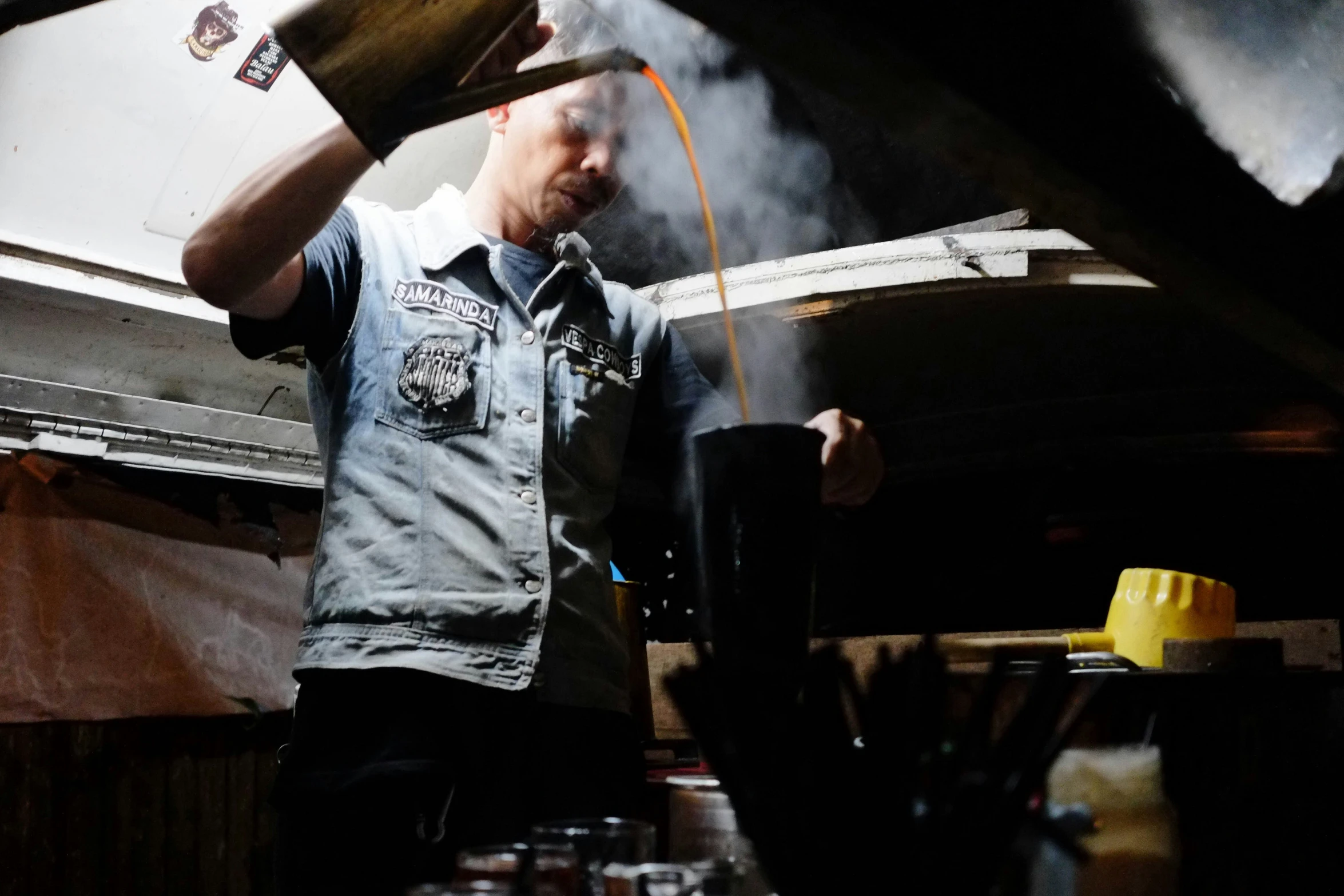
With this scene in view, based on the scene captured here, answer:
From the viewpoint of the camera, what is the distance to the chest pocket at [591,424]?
198 centimetres

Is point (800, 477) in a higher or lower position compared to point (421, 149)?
lower

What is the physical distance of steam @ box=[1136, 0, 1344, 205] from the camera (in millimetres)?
794

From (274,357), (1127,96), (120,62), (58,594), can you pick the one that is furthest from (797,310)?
(58,594)

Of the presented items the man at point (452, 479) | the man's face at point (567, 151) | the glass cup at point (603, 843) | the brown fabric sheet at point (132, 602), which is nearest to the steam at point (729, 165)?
the man's face at point (567, 151)

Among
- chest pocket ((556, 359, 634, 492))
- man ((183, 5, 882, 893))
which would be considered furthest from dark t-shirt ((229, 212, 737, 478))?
chest pocket ((556, 359, 634, 492))

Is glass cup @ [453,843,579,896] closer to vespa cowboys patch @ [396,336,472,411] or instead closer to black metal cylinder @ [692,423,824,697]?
black metal cylinder @ [692,423,824,697]

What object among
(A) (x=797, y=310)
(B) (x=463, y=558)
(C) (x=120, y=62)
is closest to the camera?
(B) (x=463, y=558)

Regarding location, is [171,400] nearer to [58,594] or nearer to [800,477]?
[58,594]

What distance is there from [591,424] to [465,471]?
30 centimetres

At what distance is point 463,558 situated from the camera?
1748 millimetres

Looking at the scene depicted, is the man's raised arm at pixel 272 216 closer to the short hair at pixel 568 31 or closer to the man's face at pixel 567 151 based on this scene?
the man's face at pixel 567 151

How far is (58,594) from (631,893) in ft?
8.75

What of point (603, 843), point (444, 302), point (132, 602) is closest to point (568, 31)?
point (444, 302)

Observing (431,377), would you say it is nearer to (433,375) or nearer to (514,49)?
(433,375)
